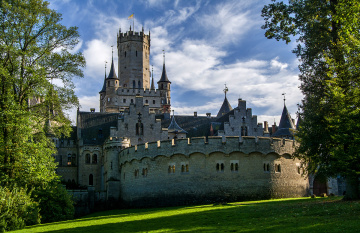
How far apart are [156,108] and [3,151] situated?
5512 cm

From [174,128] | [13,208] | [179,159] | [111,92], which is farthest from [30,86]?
[111,92]

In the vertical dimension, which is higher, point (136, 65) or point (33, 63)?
point (136, 65)

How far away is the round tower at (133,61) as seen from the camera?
83.1m

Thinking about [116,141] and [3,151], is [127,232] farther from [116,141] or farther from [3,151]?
[116,141]

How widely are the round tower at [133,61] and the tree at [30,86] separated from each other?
167 feet

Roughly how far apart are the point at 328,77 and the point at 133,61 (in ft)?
190

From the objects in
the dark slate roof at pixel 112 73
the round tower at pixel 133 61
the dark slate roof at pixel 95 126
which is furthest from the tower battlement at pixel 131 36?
the dark slate roof at pixel 95 126

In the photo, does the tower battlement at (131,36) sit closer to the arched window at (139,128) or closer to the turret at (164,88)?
the turret at (164,88)

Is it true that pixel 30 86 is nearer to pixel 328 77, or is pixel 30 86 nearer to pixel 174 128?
pixel 328 77

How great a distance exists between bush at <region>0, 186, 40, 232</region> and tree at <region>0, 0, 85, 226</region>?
102cm

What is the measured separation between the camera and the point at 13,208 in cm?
2702

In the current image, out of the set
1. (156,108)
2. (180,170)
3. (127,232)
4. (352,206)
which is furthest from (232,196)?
(156,108)

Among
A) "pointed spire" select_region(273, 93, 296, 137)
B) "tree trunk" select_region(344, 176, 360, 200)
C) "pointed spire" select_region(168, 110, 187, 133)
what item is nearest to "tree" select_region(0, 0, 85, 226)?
"tree trunk" select_region(344, 176, 360, 200)

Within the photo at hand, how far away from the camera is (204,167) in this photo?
1547 inches
